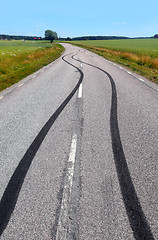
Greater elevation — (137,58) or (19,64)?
(137,58)

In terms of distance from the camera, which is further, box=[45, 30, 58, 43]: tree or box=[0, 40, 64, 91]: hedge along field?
box=[45, 30, 58, 43]: tree

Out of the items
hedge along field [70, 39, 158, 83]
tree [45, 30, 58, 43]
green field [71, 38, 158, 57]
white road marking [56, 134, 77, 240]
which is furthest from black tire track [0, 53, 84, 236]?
tree [45, 30, 58, 43]

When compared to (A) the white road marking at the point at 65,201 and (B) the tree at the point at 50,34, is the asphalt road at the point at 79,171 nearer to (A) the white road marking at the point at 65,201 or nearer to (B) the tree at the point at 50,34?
(A) the white road marking at the point at 65,201

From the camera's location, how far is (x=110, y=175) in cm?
273

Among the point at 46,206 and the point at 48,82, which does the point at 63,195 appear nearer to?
the point at 46,206

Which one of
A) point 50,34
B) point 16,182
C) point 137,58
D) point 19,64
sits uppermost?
point 50,34

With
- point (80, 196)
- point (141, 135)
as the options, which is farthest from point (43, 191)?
point (141, 135)

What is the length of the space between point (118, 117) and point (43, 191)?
318 centimetres

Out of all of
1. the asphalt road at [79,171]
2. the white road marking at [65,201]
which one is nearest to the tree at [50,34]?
the asphalt road at [79,171]

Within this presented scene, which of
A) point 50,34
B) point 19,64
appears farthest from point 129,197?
point 50,34

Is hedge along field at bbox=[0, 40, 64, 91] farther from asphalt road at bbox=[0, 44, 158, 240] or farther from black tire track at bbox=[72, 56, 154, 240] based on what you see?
black tire track at bbox=[72, 56, 154, 240]

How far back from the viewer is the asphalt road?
6.56 feet

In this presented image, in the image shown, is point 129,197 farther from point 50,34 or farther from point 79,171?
point 50,34

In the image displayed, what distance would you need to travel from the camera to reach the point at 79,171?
2.83m
